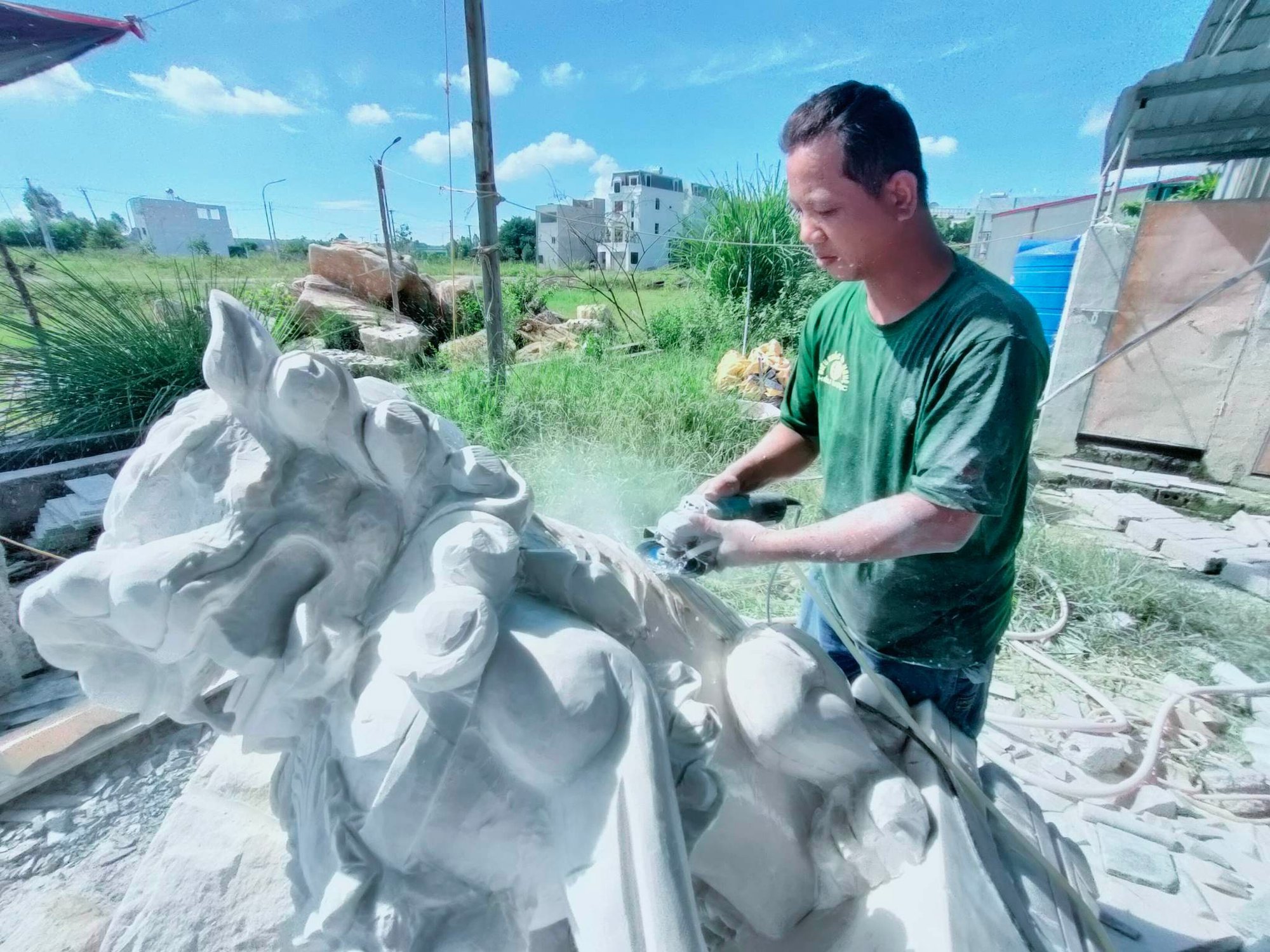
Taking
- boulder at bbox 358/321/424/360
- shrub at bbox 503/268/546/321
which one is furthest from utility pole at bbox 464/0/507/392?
Answer: shrub at bbox 503/268/546/321

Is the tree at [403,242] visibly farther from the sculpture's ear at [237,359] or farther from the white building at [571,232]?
the sculpture's ear at [237,359]

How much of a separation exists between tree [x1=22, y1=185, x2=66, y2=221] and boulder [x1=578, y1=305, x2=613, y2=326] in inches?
233

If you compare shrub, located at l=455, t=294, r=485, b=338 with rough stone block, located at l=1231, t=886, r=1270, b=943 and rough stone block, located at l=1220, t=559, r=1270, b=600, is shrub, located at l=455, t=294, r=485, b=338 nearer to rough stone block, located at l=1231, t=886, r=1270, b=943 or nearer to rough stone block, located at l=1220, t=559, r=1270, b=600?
rough stone block, located at l=1220, t=559, r=1270, b=600

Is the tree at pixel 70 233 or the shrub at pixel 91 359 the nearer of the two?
the shrub at pixel 91 359

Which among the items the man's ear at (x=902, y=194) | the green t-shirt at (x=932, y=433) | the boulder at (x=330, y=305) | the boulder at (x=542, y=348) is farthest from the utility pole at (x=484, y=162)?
the boulder at (x=330, y=305)

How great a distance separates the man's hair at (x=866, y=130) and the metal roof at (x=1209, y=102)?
413cm

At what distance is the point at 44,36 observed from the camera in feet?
17.9

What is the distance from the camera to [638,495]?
14.2 ft

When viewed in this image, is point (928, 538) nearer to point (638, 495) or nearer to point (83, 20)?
point (638, 495)

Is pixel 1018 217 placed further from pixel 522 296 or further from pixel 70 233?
pixel 70 233

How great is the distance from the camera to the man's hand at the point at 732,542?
48.3 inches

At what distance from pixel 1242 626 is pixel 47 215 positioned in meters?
8.78

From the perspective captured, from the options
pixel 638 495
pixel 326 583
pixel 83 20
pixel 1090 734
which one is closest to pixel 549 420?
pixel 638 495

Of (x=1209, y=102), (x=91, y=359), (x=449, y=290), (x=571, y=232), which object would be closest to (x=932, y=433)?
(x=1209, y=102)
